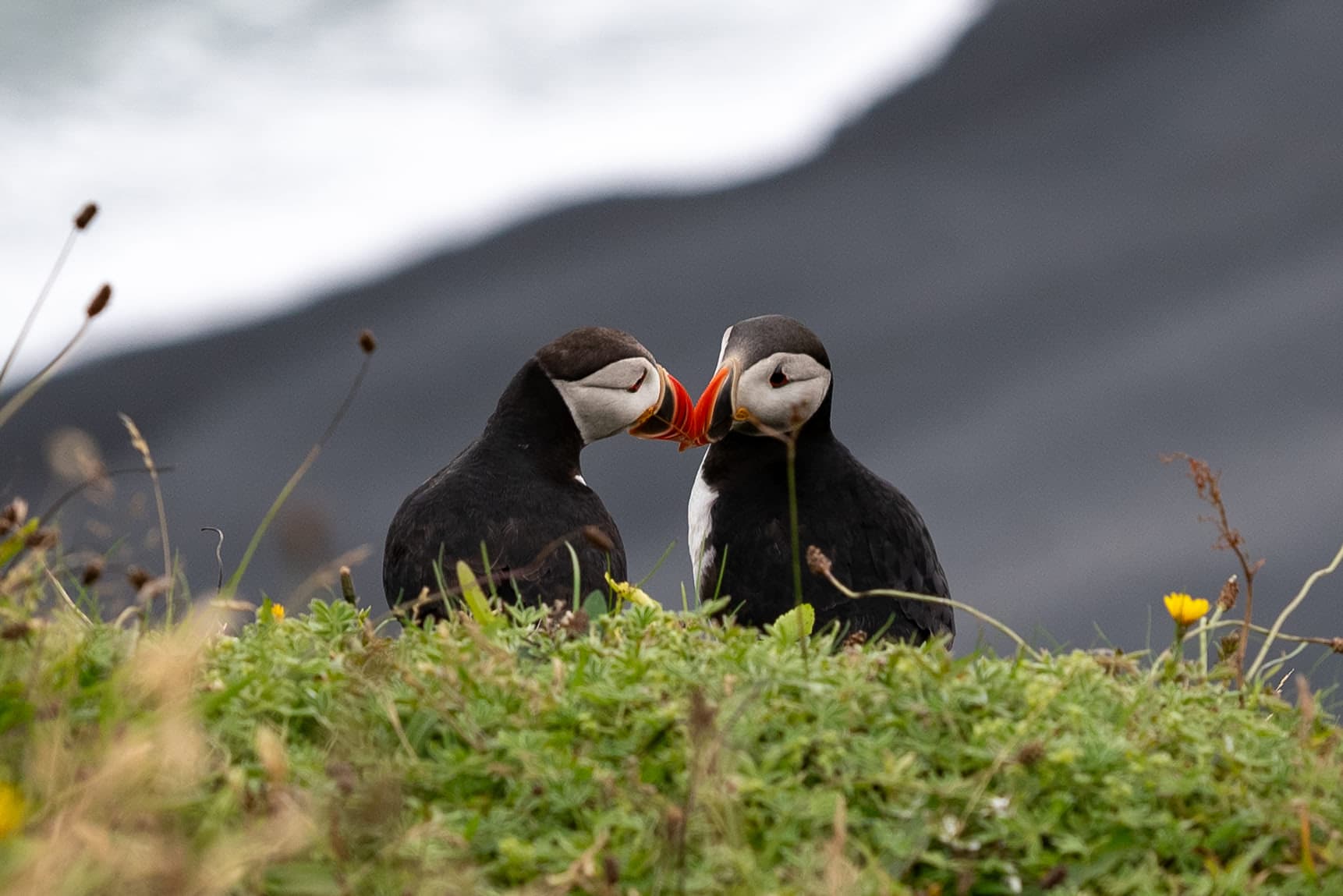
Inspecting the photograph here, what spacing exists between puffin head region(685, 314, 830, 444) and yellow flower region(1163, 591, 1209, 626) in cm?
228

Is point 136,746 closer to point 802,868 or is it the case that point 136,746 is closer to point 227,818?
point 227,818

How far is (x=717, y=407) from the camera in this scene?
18.9ft

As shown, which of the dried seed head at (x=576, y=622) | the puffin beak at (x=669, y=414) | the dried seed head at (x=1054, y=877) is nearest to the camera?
the dried seed head at (x=1054, y=877)

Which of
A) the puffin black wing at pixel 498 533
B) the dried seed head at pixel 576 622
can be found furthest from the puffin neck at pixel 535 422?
the dried seed head at pixel 576 622

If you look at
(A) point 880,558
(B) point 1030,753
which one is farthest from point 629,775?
(A) point 880,558

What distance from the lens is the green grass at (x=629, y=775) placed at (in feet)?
7.80

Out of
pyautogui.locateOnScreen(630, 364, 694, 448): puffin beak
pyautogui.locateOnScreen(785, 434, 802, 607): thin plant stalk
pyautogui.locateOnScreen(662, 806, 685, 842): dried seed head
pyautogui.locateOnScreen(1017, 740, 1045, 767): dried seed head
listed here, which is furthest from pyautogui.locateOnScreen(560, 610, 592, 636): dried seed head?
pyautogui.locateOnScreen(630, 364, 694, 448): puffin beak

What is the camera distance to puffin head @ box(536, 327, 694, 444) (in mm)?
5730

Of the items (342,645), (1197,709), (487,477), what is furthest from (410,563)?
(1197,709)

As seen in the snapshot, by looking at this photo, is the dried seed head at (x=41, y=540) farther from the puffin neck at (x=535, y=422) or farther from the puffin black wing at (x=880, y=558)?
the puffin black wing at (x=880, y=558)

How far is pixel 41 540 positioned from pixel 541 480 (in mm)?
2729

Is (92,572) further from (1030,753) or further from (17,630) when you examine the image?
(1030,753)

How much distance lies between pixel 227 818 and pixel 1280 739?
233 cm

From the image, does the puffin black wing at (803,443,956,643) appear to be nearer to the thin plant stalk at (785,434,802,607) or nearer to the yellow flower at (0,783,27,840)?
the thin plant stalk at (785,434,802,607)
